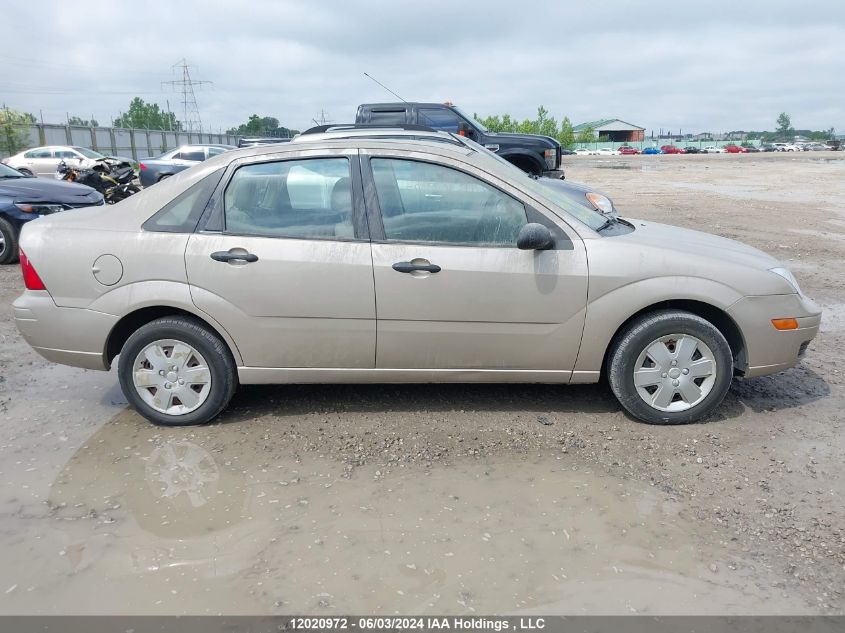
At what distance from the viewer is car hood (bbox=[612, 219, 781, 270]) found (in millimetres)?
4151

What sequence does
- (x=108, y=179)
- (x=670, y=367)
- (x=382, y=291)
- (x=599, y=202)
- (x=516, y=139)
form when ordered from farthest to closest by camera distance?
1. (x=108, y=179)
2. (x=516, y=139)
3. (x=599, y=202)
4. (x=670, y=367)
5. (x=382, y=291)

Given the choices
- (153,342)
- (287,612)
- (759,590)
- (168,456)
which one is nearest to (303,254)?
(153,342)

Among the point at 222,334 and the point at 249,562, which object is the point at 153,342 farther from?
the point at 249,562

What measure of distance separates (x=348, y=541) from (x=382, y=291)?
4.96ft

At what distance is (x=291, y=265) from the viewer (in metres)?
4.00

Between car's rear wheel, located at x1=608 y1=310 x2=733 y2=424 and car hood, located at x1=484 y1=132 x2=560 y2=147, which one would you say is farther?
car hood, located at x1=484 y1=132 x2=560 y2=147

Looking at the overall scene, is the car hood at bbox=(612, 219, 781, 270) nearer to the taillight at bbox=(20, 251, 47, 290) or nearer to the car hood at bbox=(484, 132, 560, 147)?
the taillight at bbox=(20, 251, 47, 290)

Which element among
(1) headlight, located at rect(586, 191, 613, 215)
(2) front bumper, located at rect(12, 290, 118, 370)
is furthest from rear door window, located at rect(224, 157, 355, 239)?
(1) headlight, located at rect(586, 191, 613, 215)

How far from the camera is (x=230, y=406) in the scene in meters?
4.62

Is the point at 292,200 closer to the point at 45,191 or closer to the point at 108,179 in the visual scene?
the point at 45,191

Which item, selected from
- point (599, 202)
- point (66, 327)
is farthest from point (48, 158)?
point (66, 327)

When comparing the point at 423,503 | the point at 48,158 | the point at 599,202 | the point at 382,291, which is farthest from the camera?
the point at 48,158

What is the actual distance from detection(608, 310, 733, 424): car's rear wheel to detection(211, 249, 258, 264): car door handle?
230 centimetres

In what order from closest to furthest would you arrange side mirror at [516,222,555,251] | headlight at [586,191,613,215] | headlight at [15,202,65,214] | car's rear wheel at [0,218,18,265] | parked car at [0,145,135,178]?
side mirror at [516,222,555,251] < headlight at [586,191,613,215] < headlight at [15,202,65,214] < car's rear wheel at [0,218,18,265] < parked car at [0,145,135,178]
